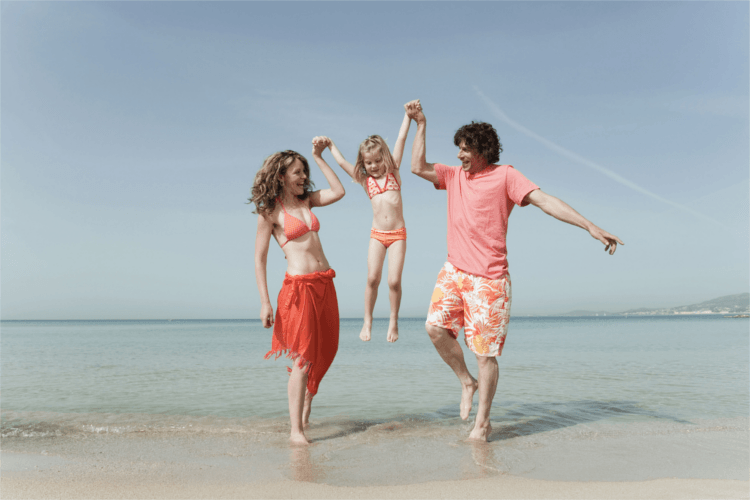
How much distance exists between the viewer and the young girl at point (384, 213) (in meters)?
4.40

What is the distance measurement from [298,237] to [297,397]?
4.51ft

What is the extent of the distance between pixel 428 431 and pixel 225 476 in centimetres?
214

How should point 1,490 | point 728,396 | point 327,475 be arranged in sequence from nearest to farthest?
point 1,490
point 327,475
point 728,396

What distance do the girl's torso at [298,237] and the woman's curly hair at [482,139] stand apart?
1467 millimetres

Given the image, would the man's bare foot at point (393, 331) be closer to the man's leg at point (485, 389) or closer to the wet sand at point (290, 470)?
the man's leg at point (485, 389)

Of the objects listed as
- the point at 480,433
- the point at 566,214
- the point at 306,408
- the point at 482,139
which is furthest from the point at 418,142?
the point at 306,408

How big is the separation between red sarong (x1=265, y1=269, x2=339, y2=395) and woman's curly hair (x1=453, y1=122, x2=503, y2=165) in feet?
5.32

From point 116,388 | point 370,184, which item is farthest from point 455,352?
point 116,388

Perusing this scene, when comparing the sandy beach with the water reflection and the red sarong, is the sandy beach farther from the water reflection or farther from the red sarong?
the red sarong

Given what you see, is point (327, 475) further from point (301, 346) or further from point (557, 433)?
point (557, 433)

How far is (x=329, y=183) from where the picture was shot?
4527 millimetres

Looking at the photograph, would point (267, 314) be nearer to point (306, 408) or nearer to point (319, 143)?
point (306, 408)

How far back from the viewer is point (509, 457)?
3924 mm

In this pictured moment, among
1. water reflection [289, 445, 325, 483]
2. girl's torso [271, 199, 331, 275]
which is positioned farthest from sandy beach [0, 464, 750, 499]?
girl's torso [271, 199, 331, 275]
